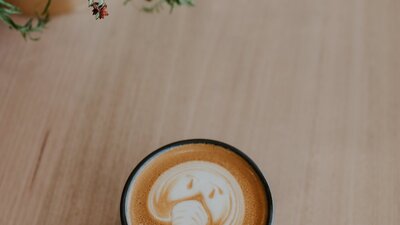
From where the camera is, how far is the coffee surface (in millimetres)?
771

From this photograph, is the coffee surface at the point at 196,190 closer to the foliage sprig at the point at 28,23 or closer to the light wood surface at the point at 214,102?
the light wood surface at the point at 214,102

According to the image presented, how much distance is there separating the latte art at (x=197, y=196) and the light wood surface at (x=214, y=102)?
12 centimetres

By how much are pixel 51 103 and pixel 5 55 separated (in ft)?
0.53

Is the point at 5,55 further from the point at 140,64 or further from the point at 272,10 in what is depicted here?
the point at 272,10

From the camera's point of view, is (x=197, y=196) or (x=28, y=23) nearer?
(x=197, y=196)

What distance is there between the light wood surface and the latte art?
0.12m

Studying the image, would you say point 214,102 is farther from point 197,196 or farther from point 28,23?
point 28,23

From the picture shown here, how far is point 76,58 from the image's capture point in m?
1.04

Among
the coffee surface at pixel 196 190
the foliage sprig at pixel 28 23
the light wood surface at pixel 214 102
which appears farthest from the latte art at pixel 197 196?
the foliage sprig at pixel 28 23

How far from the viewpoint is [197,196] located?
2.58ft

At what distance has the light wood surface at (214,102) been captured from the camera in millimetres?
889

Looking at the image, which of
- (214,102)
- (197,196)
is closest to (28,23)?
(214,102)

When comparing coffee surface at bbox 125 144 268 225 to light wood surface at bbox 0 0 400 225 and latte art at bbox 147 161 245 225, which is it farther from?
light wood surface at bbox 0 0 400 225

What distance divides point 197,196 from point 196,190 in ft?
0.04
